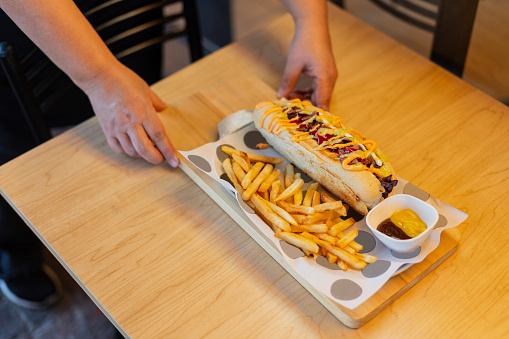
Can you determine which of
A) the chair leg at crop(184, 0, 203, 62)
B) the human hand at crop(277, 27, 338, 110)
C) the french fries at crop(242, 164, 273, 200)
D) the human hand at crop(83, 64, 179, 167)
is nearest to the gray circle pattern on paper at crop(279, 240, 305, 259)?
the french fries at crop(242, 164, 273, 200)

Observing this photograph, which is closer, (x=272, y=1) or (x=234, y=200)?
(x=234, y=200)

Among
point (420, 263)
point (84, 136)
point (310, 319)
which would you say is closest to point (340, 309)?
point (310, 319)

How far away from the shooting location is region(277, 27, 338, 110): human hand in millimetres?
2288

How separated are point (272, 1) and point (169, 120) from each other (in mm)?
2560

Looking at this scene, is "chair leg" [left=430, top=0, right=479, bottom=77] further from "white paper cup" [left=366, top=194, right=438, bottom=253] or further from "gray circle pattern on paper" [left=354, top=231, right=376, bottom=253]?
"gray circle pattern on paper" [left=354, top=231, right=376, bottom=253]

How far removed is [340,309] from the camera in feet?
5.10

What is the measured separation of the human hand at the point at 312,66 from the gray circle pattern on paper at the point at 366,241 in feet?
2.34

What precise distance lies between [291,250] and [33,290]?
185cm

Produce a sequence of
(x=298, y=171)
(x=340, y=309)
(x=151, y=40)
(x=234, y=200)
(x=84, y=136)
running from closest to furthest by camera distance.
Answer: (x=340, y=309), (x=234, y=200), (x=298, y=171), (x=84, y=136), (x=151, y=40)

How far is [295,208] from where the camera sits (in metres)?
1.78

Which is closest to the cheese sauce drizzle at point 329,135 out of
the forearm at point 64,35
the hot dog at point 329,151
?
the hot dog at point 329,151

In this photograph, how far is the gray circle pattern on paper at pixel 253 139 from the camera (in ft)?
6.95

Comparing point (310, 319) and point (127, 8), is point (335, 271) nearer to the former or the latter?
point (310, 319)

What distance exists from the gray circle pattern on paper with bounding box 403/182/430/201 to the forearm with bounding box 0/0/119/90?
4.04 feet
